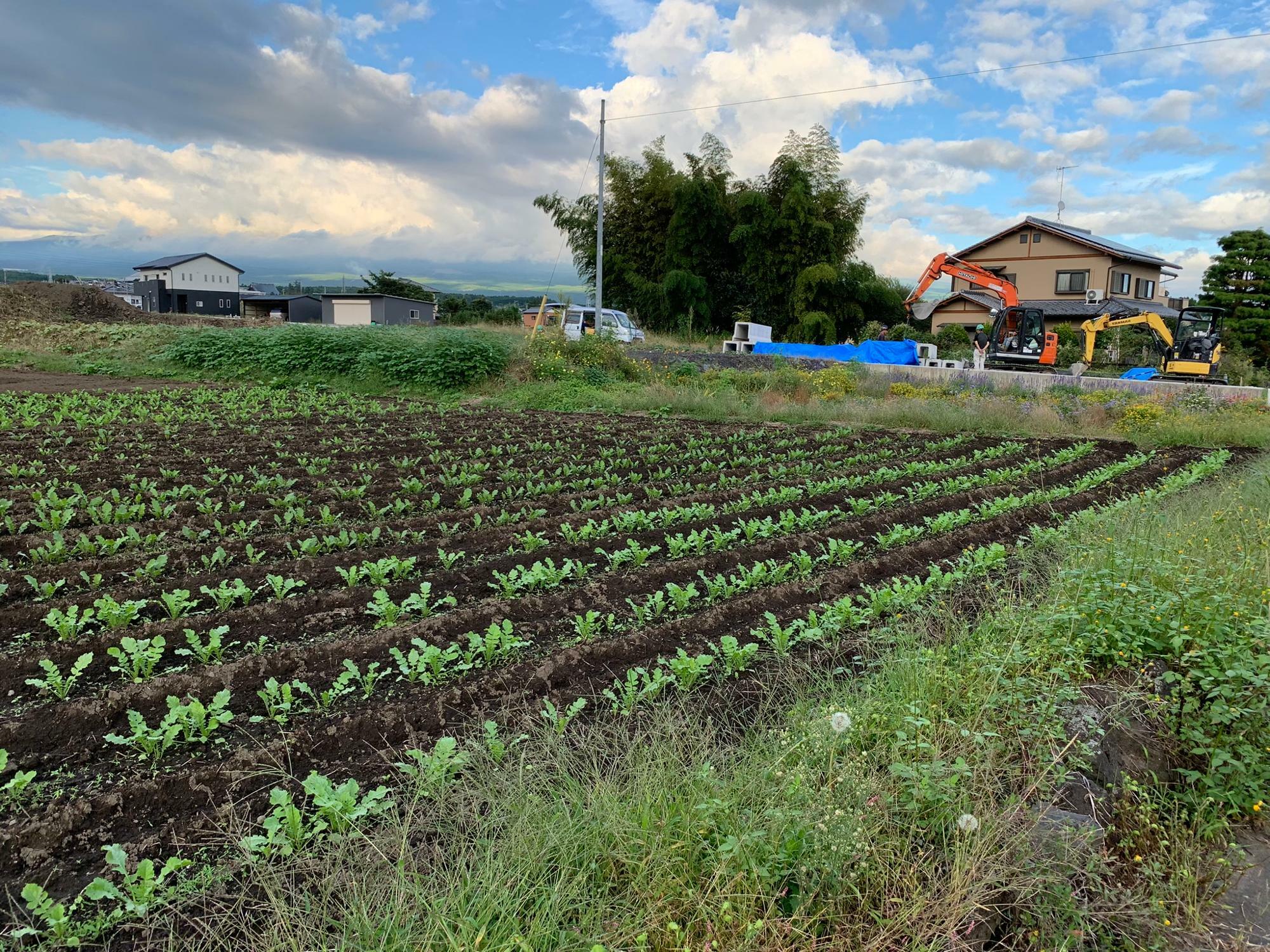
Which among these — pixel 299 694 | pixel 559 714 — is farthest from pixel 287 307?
pixel 559 714

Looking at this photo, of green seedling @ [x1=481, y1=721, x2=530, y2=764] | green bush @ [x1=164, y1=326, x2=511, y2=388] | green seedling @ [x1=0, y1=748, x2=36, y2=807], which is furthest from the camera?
green bush @ [x1=164, y1=326, x2=511, y2=388]

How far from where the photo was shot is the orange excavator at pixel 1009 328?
66.9 ft

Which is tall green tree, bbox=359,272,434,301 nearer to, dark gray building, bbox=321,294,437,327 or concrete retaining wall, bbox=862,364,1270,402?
dark gray building, bbox=321,294,437,327

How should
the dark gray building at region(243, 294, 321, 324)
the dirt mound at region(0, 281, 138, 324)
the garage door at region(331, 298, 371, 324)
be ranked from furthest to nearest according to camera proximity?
1. the dark gray building at region(243, 294, 321, 324)
2. the garage door at region(331, 298, 371, 324)
3. the dirt mound at region(0, 281, 138, 324)

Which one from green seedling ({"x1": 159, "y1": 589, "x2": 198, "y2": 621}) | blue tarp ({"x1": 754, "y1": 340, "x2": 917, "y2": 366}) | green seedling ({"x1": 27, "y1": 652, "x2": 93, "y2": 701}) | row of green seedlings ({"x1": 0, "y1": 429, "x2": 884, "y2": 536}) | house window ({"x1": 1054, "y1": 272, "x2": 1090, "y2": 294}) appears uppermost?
house window ({"x1": 1054, "y1": 272, "x2": 1090, "y2": 294})

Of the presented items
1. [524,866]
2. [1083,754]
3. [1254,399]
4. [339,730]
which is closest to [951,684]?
[1083,754]

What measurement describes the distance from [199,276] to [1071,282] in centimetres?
5757

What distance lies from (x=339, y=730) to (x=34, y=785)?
101 cm

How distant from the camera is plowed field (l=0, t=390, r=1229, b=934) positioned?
2871 mm

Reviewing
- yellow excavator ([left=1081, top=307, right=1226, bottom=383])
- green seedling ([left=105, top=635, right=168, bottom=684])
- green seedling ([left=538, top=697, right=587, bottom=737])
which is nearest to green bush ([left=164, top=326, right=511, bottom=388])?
green seedling ([left=105, top=635, right=168, bottom=684])

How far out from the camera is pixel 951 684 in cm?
312

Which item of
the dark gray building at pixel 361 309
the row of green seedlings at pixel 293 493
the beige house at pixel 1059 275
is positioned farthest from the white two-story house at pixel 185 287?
the row of green seedlings at pixel 293 493

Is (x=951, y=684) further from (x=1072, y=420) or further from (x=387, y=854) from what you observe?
(x=1072, y=420)

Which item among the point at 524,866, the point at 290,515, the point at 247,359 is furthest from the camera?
the point at 247,359
